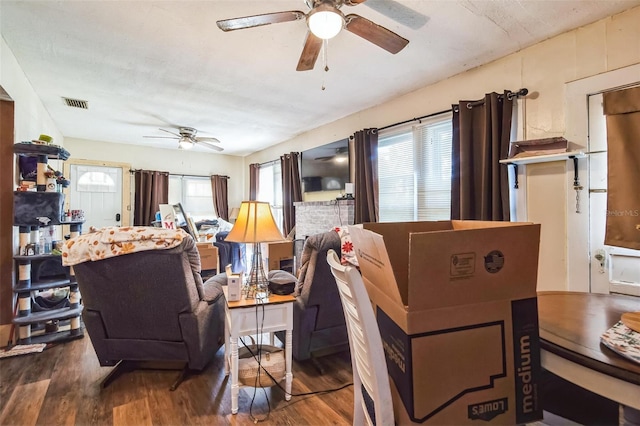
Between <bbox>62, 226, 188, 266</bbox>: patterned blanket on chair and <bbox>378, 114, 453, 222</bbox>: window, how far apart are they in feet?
8.50

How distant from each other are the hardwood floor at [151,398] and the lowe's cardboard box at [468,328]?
113 cm

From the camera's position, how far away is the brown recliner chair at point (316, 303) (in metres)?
2.09

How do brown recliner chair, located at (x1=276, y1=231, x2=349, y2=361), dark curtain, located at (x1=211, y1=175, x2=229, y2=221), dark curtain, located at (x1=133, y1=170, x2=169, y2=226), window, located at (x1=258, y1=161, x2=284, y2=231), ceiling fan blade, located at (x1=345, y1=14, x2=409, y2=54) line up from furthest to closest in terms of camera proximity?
dark curtain, located at (x1=211, y1=175, x2=229, y2=221)
window, located at (x1=258, y1=161, x2=284, y2=231)
dark curtain, located at (x1=133, y1=170, x2=169, y2=226)
brown recliner chair, located at (x1=276, y1=231, x2=349, y2=361)
ceiling fan blade, located at (x1=345, y1=14, x2=409, y2=54)

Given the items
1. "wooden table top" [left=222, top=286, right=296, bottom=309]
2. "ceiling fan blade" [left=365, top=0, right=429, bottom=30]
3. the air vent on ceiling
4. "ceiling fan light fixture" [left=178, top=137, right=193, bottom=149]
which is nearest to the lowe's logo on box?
"wooden table top" [left=222, top=286, right=296, bottom=309]

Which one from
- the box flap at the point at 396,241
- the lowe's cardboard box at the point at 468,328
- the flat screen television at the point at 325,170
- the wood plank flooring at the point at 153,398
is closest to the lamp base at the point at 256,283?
the wood plank flooring at the point at 153,398

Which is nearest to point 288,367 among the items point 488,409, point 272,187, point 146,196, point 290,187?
point 488,409

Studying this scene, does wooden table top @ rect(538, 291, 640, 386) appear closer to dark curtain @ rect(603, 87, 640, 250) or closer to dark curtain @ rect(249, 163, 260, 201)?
dark curtain @ rect(603, 87, 640, 250)

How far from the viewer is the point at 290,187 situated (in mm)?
5402

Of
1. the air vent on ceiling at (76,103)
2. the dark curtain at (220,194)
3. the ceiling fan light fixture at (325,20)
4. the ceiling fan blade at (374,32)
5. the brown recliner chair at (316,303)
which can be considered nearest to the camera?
the ceiling fan light fixture at (325,20)

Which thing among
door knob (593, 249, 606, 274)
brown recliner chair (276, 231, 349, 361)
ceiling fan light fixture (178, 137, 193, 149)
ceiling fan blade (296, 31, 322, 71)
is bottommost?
brown recliner chair (276, 231, 349, 361)

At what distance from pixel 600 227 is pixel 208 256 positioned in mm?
4233

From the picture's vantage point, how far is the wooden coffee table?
2.32ft

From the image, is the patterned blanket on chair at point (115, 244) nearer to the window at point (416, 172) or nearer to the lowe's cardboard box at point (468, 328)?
the lowe's cardboard box at point (468, 328)

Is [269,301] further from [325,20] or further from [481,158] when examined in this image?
[481,158]
